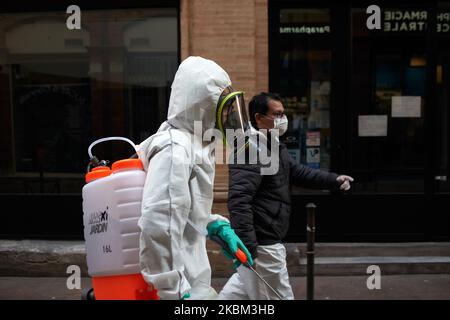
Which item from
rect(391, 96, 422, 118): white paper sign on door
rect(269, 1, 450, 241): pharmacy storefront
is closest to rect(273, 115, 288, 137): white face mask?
rect(269, 1, 450, 241): pharmacy storefront

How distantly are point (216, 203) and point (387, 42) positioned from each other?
10.7 feet

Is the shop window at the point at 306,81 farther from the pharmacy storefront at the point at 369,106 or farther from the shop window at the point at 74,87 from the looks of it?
the shop window at the point at 74,87

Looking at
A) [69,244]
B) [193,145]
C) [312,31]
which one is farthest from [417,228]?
[193,145]

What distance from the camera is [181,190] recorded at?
2.75 m

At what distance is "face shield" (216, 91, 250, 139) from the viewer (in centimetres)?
309

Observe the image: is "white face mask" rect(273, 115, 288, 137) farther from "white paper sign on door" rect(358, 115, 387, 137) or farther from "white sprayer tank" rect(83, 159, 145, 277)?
"white paper sign on door" rect(358, 115, 387, 137)

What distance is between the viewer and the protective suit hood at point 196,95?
3.03 meters

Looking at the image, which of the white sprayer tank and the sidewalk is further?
the sidewalk

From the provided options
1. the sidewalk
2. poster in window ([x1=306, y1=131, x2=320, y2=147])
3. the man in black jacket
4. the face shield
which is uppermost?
the face shield

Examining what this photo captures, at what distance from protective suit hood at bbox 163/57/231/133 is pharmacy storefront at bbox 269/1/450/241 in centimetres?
470

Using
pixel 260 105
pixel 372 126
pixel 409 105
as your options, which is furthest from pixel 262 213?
pixel 409 105

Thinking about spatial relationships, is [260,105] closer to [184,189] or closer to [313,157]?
[184,189]

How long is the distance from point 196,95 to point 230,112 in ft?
0.79

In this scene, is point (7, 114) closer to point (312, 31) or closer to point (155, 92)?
point (155, 92)
